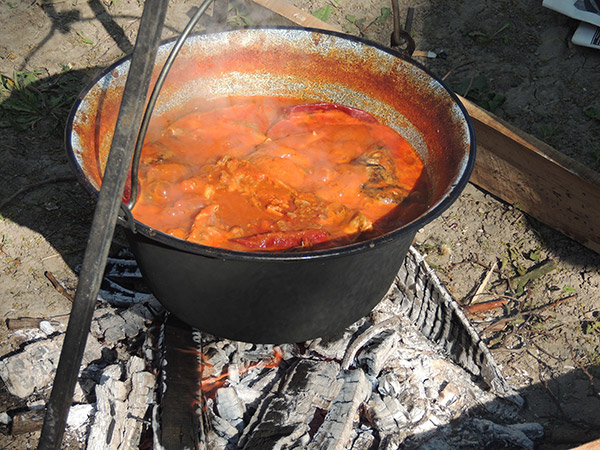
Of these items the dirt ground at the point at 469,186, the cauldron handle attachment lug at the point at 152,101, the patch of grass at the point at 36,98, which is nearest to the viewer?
the cauldron handle attachment lug at the point at 152,101

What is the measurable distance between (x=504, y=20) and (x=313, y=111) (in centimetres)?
327


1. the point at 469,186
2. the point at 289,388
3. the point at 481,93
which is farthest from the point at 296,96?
the point at 481,93

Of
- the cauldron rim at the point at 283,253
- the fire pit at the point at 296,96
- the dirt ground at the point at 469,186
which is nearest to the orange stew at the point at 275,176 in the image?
the fire pit at the point at 296,96

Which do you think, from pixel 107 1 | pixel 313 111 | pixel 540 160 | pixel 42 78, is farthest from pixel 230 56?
pixel 107 1

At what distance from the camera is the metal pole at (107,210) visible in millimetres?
1688

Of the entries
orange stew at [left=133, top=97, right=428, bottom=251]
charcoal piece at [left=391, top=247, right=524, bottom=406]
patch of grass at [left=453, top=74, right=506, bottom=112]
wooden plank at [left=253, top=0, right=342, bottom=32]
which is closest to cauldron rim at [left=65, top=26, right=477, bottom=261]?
orange stew at [left=133, top=97, right=428, bottom=251]

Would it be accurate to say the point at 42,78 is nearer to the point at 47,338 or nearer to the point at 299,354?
the point at 47,338

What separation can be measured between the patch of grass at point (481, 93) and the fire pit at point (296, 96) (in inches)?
79.2

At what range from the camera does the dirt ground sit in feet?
11.1

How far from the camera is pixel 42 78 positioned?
4.98 m

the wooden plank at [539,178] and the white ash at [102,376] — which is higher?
the wooden plank at [539,178]

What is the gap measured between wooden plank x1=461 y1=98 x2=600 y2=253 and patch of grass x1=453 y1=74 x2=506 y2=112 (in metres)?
0.88

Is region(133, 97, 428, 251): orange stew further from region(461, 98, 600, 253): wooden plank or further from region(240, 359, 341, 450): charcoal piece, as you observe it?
region(461, 98, 600, 253): wooden plank

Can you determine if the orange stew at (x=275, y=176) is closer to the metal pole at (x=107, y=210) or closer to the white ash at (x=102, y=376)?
the metal pole at (x=107, y=210)
